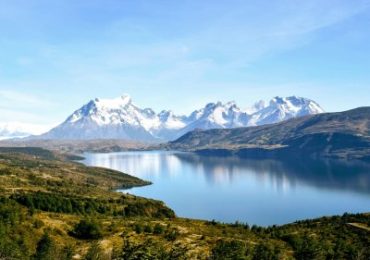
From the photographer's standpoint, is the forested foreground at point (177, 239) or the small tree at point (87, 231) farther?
the small tree at point (87, 231)

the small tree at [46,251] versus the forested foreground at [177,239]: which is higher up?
the small tree at [46,251]

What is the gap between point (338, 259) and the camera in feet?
289

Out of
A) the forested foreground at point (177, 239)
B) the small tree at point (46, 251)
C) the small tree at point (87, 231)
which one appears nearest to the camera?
the small tree at point (46, 251)

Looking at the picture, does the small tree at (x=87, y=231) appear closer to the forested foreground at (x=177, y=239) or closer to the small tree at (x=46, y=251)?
the forested foreground at (x=177, y=239)

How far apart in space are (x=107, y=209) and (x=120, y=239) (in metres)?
95.3

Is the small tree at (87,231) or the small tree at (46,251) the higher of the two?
the small tree at (46,251)

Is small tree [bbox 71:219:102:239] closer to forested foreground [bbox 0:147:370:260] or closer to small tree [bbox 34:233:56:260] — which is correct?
forested foreground [bbox 0:147:370:260]

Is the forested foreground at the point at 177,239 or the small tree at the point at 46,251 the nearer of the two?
the small tree at the point at 46,251

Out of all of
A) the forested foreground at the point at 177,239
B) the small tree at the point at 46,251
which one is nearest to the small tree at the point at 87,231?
the forested foreground at the point at 177,239

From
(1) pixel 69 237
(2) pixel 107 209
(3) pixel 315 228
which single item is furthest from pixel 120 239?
(2) pixel 107 209

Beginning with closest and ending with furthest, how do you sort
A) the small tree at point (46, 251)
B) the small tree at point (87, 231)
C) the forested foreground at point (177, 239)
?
the small tree at point (46, 251) → the forested foreground at point (177, 239) → the small tree at point (87, 231)

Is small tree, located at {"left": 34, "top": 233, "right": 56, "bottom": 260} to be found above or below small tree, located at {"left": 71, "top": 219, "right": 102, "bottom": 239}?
above

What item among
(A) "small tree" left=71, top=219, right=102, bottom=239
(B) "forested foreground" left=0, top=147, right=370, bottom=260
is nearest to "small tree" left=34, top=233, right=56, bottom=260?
(B) "forested foreground" left=0, top=147, right=370, bottom=260

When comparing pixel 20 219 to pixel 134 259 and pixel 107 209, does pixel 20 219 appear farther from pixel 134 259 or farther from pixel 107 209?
pixel 107 209
